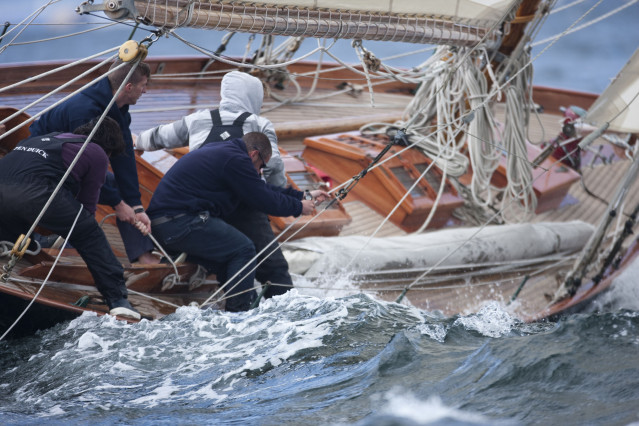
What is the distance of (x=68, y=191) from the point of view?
3.81 metres

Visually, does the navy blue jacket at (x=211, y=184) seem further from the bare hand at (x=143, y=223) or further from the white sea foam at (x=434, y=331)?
the white sea foam at (x=434, y=331)

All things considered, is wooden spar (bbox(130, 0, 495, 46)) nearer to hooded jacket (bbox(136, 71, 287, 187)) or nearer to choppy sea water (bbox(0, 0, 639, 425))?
hooded jacket (bbox(136, 71, 287, 187))

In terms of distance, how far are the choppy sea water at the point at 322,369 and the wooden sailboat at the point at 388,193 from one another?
0.29 m

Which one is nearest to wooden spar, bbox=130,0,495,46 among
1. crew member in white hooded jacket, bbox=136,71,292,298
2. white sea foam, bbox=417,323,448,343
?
crew member in white hooded jacket, bbox=136,71,292,298

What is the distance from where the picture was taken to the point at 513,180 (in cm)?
595

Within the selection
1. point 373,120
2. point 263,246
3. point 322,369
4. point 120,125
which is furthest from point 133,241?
point 373,120

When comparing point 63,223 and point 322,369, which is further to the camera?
point 63,223

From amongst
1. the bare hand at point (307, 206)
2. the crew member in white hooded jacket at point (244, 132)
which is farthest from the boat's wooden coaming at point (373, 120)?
the bare hand at point (307, 206)

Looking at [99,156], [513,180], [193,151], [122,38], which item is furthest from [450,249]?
[122,38]

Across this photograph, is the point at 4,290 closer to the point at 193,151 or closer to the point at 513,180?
the point at 193,151

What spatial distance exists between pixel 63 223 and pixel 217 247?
84cm

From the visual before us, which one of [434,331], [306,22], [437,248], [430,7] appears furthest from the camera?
[437,248]

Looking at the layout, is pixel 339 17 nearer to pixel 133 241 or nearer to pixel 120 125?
pixel 120 125

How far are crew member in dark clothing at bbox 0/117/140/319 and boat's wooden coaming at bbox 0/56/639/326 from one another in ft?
1.20
